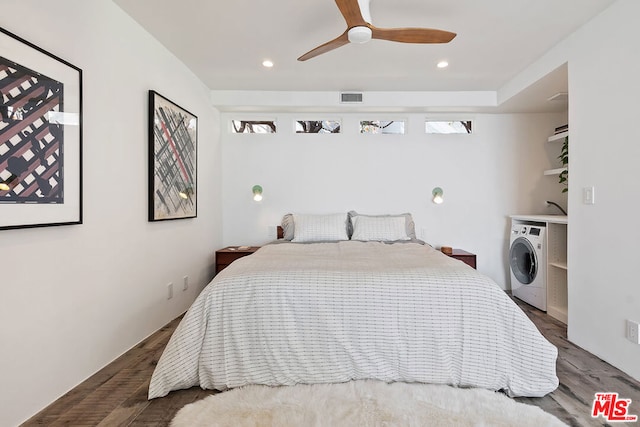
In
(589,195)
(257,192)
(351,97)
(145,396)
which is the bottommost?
(145,396)

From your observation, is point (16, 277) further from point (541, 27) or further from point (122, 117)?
point (541, 27)

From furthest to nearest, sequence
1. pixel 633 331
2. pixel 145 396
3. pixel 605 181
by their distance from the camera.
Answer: pixel 605 181
pixel 633 331
pixel 145 396

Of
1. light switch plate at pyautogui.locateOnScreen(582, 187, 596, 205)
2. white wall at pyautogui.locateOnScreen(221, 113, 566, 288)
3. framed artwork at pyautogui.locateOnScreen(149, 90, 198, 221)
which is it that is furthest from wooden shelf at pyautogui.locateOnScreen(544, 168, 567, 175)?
framed artwork at pyautogui.locateOnScreen(149, 90, 198, 221)

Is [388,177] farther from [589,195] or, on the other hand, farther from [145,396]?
[145,396]

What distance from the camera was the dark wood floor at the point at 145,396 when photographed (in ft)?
4.89

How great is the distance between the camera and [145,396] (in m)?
1.67

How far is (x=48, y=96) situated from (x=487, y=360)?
2713 mm

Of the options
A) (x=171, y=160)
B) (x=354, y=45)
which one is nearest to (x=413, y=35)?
(x=354, y=45)

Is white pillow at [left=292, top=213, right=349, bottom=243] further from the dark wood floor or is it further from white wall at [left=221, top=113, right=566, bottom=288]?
the dark wood floor

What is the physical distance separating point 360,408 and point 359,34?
2.13 m

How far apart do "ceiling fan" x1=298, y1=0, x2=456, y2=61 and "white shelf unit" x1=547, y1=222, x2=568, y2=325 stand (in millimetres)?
2264

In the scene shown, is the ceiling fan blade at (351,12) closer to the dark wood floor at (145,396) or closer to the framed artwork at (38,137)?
the framed artwork at (38,137)

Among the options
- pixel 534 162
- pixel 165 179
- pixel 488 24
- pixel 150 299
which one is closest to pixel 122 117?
pixel 165 179

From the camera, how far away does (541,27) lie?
2309mm
